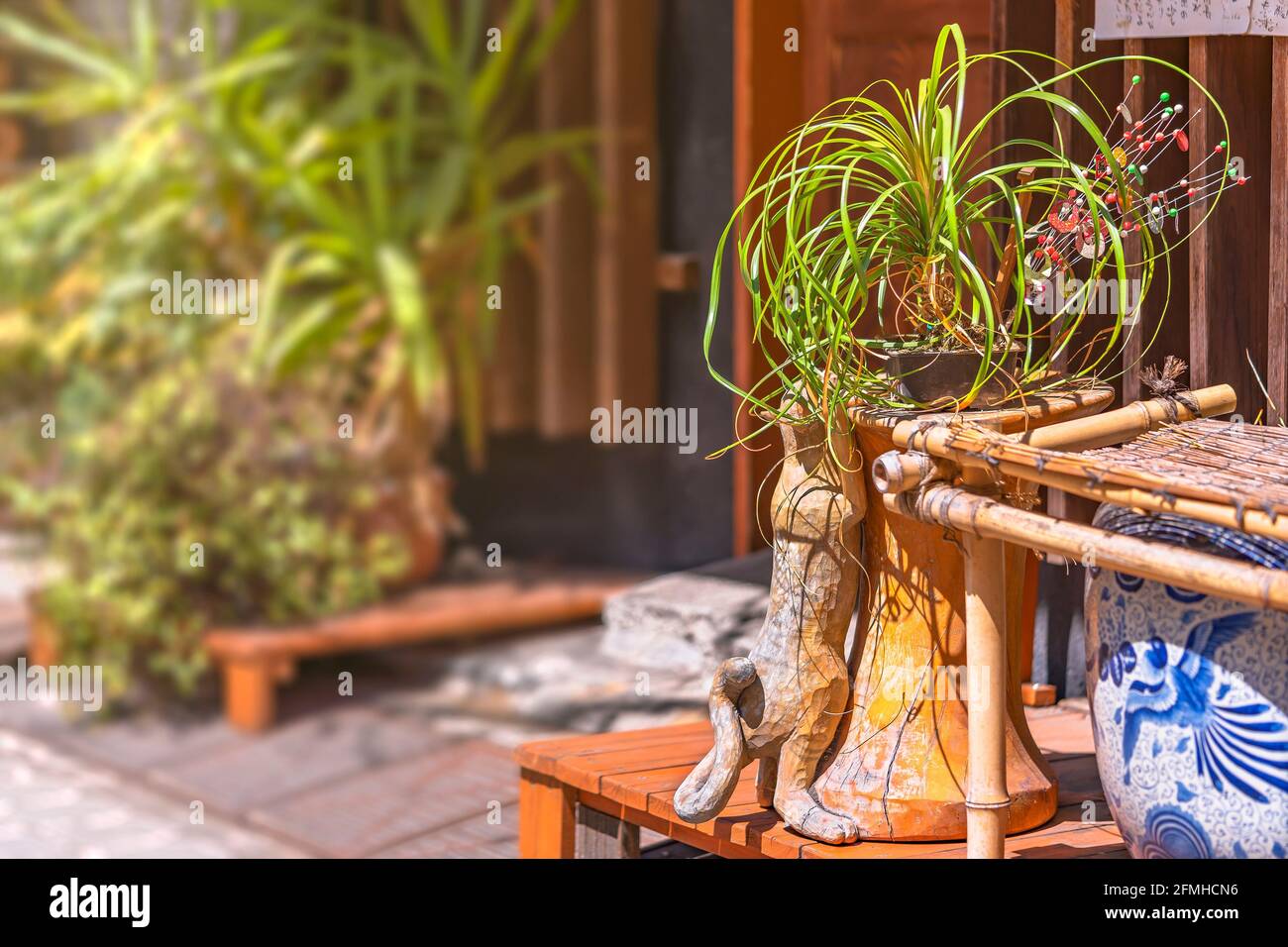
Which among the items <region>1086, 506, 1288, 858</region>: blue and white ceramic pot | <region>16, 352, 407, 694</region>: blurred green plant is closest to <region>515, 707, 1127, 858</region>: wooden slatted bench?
<region>1086, 506, 1288, 858</region>: blue and white ceramic pot

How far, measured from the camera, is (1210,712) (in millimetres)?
1284

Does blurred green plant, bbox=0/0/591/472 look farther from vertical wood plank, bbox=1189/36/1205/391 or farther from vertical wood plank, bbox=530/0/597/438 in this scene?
vertical wood plank, bbox=1189/36/1205/391

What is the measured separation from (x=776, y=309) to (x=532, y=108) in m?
3.26

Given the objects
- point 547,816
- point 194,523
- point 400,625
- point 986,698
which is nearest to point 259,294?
point 194,523

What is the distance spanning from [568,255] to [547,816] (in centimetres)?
273

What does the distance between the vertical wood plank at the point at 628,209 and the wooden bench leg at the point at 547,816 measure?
213 cm

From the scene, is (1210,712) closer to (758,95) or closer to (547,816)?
(547,816)

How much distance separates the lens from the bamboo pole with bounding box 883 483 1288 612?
117 cm

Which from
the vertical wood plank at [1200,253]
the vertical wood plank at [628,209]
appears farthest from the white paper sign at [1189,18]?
the vertical wood plank at [628,209]

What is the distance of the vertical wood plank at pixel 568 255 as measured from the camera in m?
4.36
